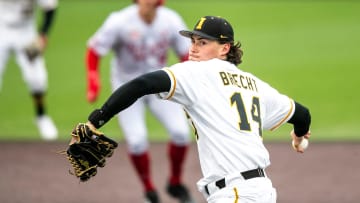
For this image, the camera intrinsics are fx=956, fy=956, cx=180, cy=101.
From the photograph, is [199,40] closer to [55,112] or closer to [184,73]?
[184,73]

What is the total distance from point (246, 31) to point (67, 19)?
12.6 ft

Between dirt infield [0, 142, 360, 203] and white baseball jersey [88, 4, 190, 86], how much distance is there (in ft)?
4.26

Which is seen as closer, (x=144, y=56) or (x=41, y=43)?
(x=144, y=56)

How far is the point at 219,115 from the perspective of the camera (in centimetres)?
573

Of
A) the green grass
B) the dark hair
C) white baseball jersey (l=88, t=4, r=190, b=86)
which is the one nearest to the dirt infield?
the green grass

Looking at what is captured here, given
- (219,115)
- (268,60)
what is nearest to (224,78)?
(219,115)

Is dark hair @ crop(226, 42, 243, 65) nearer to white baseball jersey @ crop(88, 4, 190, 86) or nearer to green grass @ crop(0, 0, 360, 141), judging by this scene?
white baseball jersey @ crop(88, 4, 190, 86)

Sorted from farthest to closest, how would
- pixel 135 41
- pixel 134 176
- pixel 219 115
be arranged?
1. pixel 134 176
2. pixel 135 41
3. pixel 219 115

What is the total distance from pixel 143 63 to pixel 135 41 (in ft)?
0.84

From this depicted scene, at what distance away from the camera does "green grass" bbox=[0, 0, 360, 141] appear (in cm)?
1309

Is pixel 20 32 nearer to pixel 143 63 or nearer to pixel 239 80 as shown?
pixel 143 63

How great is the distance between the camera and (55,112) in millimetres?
13688

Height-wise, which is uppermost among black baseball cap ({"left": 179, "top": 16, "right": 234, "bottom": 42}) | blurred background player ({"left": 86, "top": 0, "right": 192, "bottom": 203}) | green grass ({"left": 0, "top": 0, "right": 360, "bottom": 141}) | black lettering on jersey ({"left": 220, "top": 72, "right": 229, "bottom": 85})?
black baseball cap ({"left": 179, "top": 16, "right": 234, "bottom": 42})

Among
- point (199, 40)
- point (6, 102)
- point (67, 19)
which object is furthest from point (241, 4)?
point (199, 40)
